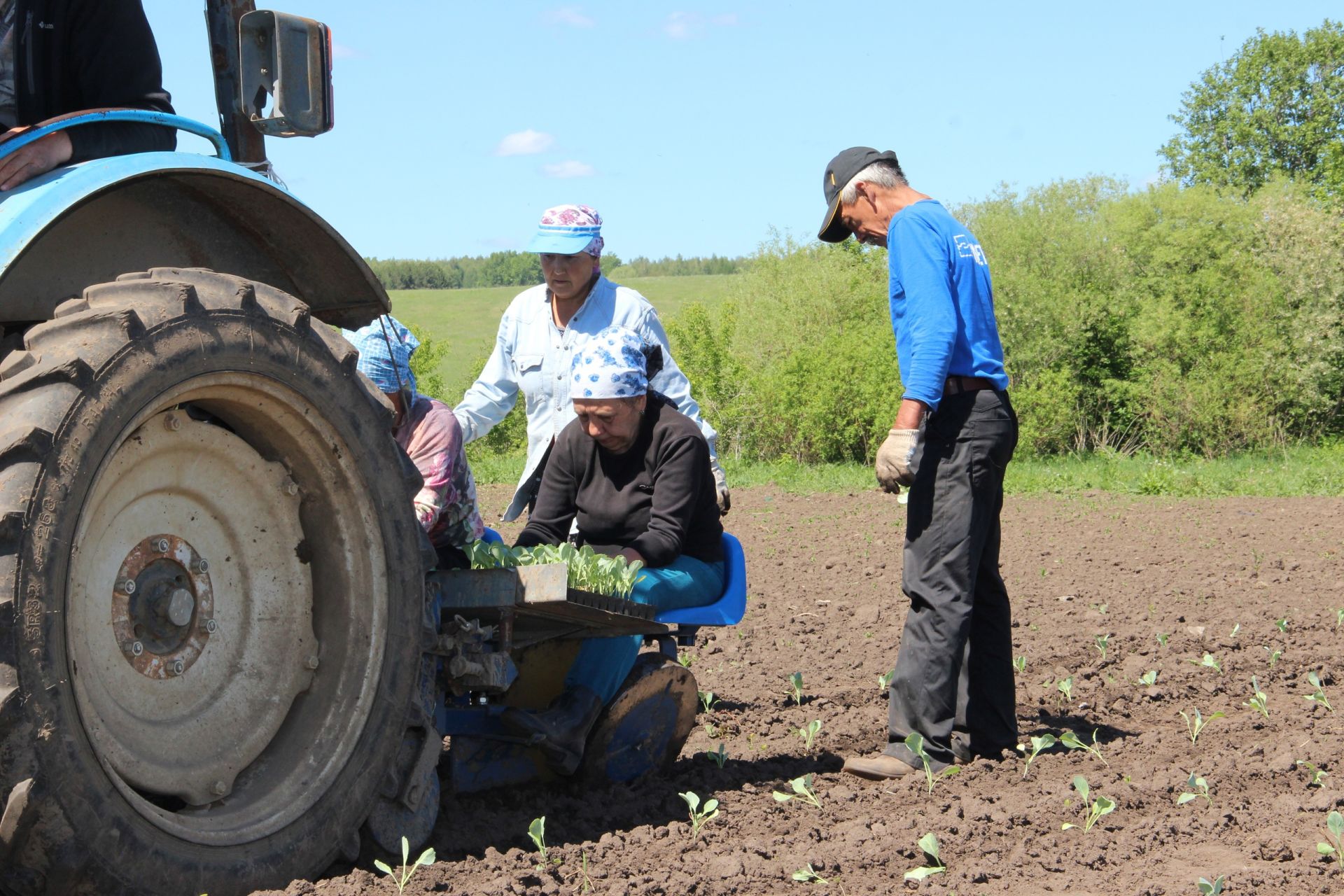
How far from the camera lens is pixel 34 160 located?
2.67m

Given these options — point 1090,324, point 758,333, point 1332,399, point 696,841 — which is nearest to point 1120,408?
point 1090,324

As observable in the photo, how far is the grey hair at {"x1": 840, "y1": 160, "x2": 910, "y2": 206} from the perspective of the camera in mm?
4629

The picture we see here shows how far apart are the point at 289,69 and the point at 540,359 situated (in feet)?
7.70

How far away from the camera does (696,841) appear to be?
11.6 ft

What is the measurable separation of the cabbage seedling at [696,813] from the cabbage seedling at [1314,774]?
190cm

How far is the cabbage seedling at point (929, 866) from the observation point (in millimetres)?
3215

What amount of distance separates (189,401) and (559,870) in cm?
143

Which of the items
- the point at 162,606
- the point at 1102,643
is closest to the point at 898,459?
the point at 162,606

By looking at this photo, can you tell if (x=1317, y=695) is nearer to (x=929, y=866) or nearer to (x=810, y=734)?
(x=810, y=734)

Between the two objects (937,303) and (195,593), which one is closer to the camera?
(195,593)

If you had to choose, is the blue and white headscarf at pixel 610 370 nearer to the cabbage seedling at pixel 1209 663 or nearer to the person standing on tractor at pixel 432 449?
the person standing on tractor at pixel 432 449

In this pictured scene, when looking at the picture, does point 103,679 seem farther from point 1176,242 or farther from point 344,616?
point 1176,242

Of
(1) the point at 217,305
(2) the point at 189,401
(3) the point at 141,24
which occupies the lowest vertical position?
(2) the point at 189,401

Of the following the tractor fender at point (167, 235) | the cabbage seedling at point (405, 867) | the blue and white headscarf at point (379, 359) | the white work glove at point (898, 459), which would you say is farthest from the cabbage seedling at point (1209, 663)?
the tractor fender at point (167, 235)
